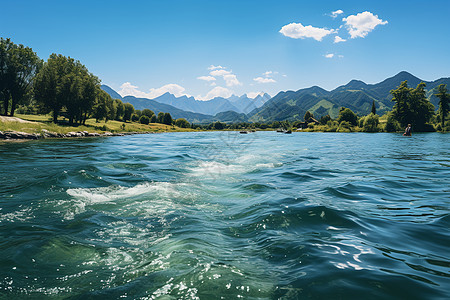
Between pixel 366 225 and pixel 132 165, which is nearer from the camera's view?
pixel 366 225

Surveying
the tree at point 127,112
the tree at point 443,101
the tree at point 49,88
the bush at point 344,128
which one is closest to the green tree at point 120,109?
the tree at point 127,112

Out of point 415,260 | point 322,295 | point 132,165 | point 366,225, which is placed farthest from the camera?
point 132,165

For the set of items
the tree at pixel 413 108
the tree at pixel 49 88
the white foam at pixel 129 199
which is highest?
the tree at pixel 413 108

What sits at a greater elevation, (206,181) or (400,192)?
(400,192)

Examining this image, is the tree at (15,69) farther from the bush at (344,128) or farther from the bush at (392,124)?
the bush at (344,128)

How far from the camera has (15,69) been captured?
56.6 meters

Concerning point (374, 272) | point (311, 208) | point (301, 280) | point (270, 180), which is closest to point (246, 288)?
point (301, 280)

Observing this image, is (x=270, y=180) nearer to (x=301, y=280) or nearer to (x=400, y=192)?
(x=400, y=192)

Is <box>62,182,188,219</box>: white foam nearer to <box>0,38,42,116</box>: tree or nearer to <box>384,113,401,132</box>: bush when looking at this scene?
<box>0,38,42,116</box>: tree

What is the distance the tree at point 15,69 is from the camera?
5506cm

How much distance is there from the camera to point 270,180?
1304 cm

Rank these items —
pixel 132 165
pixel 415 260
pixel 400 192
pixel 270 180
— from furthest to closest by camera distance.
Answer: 1. pixel 132 165
2. pixel 270 180
3. pixel 400 192
4. pixel 415 260

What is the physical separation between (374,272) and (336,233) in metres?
1.88

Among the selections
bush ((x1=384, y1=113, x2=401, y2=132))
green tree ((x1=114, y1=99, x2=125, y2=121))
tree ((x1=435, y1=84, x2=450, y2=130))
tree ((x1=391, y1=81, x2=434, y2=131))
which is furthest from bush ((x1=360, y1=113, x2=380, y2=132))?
green tree ((x1=114, y1=99, x2=125, y2=121))
